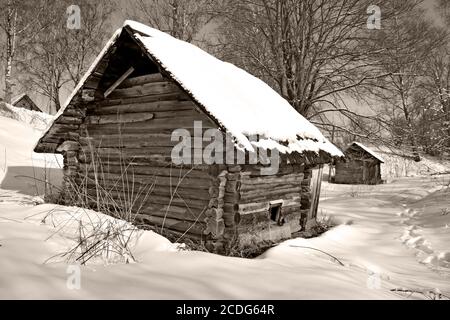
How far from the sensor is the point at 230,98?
20.9ft

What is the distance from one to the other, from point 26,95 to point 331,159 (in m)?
32.6

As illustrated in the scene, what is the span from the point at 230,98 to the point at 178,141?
1.27 m

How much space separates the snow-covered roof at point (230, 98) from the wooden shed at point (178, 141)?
26 mm

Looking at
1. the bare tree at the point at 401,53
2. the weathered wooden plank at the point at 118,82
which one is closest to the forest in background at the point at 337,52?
the bare tree at the point at 401,53

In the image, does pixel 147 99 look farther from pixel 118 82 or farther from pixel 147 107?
pixel 118 82

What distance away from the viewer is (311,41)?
1409 centimetres

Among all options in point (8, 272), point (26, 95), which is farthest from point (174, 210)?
→ point (26, 95)

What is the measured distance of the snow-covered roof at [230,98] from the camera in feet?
17.9

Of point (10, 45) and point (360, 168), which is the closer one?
point (10, 45)

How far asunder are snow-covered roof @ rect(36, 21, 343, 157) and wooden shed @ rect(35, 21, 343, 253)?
0.08 feet

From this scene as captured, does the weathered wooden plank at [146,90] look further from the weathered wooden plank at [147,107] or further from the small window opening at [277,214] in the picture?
the small window opening at [277,214]

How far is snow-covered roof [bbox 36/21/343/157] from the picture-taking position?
17.9 ft

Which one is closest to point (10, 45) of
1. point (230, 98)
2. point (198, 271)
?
point (230, 98)
